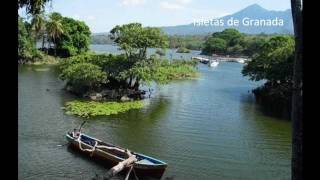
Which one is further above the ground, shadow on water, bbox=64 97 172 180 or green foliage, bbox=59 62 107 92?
green foliage, bbox=59 62 107 92

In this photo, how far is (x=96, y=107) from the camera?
3438 centimetres

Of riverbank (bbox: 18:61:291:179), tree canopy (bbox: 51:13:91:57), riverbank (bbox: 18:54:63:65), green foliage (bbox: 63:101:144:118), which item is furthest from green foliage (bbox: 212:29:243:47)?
green foliage (bbox: 63:101:144:118)

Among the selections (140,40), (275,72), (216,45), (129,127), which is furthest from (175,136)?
(216,45)

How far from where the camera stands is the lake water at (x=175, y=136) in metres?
20.6

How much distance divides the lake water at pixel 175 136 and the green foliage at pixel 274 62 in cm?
409

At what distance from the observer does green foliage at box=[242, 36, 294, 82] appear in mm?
43969

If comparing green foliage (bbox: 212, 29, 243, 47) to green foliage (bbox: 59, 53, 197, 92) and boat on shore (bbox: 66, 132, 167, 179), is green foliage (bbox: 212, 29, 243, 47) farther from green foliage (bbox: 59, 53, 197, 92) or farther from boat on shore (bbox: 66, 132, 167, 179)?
boat on shore (bbox: 66, 132, 167, 179)

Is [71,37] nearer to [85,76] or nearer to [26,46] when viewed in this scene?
[26,46]

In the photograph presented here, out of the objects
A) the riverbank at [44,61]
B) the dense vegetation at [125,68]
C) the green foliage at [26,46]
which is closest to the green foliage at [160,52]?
the dense vegetation at [125,68]

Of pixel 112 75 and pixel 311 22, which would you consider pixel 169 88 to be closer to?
pixel 112 75

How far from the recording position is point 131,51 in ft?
135

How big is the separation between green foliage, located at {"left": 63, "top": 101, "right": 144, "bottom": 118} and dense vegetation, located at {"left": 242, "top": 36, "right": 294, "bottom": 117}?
12.0 meters
